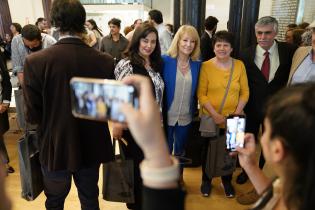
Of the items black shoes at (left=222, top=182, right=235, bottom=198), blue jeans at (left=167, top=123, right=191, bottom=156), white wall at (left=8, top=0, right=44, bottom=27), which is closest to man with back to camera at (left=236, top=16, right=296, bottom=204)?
black shoes at (left=222, top=182, right=235, bottom=198)

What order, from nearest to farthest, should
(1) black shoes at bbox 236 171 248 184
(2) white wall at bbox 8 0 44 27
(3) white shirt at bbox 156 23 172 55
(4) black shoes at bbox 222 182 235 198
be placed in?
(4) black shoes at bbox 222 182 235 198
(1) black shoes at bbox 236 171 248 184
(3) white shirt at bbox 156 23 172 55
(2) white wall at bbox 8 0 44 27

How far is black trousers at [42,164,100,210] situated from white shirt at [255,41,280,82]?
170 centimetres

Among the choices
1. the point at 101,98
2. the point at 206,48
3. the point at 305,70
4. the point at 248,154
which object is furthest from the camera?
the point at 206,48

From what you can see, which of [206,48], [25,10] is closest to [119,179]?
[206,48]

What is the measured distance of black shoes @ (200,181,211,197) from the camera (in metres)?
2.65

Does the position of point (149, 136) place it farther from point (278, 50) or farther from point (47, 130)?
point (278, 50)

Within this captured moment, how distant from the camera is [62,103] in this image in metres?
1.47

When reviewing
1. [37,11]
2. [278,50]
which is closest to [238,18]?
[278,50]

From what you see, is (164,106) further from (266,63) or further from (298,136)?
(298,136)

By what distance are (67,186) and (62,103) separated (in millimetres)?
585

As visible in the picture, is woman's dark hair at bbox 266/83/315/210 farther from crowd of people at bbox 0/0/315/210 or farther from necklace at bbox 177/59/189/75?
necklace at bbox 177/59/189/75

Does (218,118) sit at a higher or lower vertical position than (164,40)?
lower

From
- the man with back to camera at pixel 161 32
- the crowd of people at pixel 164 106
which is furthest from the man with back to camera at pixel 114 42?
the crowd of people at pixel 164 106

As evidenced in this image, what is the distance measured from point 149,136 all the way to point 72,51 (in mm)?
1054
